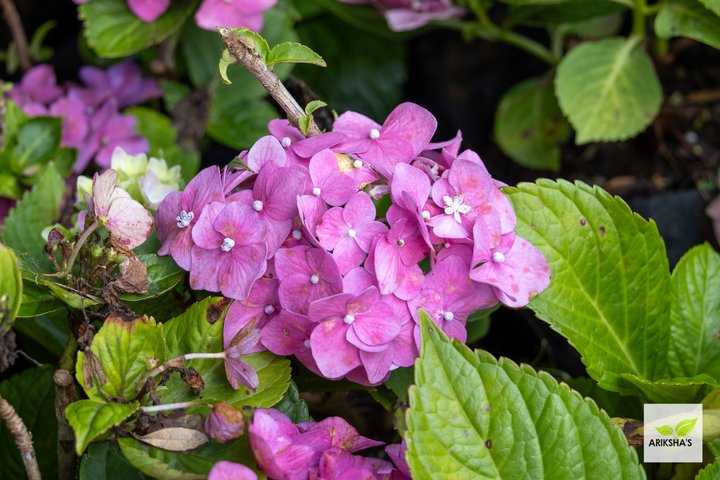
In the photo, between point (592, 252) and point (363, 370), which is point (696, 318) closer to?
point (592, 252)

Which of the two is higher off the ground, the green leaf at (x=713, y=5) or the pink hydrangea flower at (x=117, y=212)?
the green leaf at (x=713, y=5)

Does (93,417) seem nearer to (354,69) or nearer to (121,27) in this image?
(121,27)

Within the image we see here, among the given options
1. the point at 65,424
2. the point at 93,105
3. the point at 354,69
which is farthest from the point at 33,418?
the point at 354,69

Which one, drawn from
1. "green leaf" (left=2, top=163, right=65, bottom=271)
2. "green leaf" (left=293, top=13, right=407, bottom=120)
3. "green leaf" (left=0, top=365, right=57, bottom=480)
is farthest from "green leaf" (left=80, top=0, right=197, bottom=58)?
"green leaf" (left=0, top=365, right=57, bottom=480)

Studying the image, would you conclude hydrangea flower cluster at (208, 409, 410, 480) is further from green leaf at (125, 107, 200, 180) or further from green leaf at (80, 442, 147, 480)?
green leaf at (125, 107, 200, 180)

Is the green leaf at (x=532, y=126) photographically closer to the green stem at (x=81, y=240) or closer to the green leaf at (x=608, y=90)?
the green leaf at (x=608, y=90)

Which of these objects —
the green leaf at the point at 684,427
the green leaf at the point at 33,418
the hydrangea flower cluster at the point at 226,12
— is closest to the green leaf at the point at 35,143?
the hydrangea flower cluster at the point at 226,12
